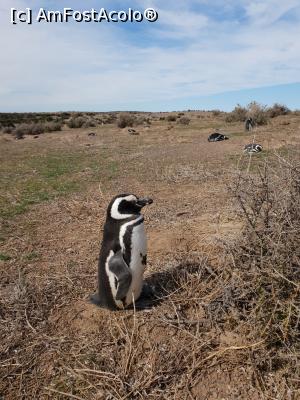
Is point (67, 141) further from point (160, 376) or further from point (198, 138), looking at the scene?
point (160, 376)

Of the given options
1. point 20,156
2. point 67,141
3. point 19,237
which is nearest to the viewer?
point 19,237

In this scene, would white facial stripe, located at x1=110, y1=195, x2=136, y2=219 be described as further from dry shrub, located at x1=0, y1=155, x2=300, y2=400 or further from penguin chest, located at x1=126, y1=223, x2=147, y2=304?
dry shrub, located at x1=0, y1=155, x2=300, y2=400

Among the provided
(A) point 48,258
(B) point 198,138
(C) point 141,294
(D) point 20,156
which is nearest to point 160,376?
(C) point 141,294

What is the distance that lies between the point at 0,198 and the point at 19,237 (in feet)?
10.3

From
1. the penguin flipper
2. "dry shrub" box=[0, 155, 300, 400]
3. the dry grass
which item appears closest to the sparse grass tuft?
the dry grass

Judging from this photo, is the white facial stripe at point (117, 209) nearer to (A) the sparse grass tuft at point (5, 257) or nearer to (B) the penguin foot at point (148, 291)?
(B) the penguin foot at point (148, 291)

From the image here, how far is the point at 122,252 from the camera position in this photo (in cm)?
361

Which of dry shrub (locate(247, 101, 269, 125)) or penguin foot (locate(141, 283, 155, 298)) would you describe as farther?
dry shrub (locate(247, 101, 269, 125))

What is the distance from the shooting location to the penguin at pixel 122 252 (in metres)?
3.56

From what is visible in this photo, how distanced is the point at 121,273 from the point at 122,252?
0.58ft

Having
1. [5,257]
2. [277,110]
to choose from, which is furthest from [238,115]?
[5,257]

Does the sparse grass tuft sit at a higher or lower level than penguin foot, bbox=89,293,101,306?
lower

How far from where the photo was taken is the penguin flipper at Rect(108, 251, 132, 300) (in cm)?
352

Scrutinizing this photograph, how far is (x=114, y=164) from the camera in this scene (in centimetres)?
1324
